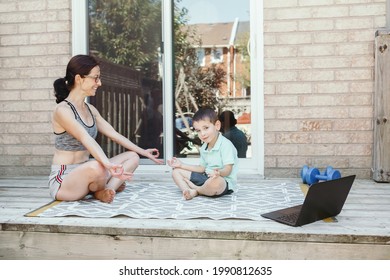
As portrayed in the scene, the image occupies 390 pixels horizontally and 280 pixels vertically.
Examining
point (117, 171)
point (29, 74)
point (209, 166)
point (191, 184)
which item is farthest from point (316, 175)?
point (29, 74)

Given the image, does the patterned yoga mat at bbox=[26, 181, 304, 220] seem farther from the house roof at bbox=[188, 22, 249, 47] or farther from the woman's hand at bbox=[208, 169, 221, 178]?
the house roof at bbox=[188, 22, 249, 47]

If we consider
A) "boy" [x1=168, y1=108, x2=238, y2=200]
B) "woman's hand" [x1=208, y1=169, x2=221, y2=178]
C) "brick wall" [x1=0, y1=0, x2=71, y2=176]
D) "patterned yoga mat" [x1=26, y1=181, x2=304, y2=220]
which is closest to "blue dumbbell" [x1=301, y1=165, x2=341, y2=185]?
"patterned yoga mat" [x1=26, y1=181, x2=304, y2=220]

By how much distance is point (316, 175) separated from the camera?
3521 millimetres

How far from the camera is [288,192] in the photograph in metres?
3.32

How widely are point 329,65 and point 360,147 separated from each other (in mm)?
791

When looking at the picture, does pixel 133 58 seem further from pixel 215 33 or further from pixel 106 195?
pixel 106 195

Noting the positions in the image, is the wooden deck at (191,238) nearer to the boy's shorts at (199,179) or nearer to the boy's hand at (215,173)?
the boy's hand at (215,173)

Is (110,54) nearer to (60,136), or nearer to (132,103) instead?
(132,103)

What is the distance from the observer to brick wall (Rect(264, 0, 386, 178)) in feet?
12.7

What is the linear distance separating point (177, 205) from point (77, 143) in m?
0.85

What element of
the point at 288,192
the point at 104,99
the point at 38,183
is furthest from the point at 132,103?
the point at 288,192

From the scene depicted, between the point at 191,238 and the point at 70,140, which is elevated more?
the point at 70,140

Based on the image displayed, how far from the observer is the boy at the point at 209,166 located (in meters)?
3.01
